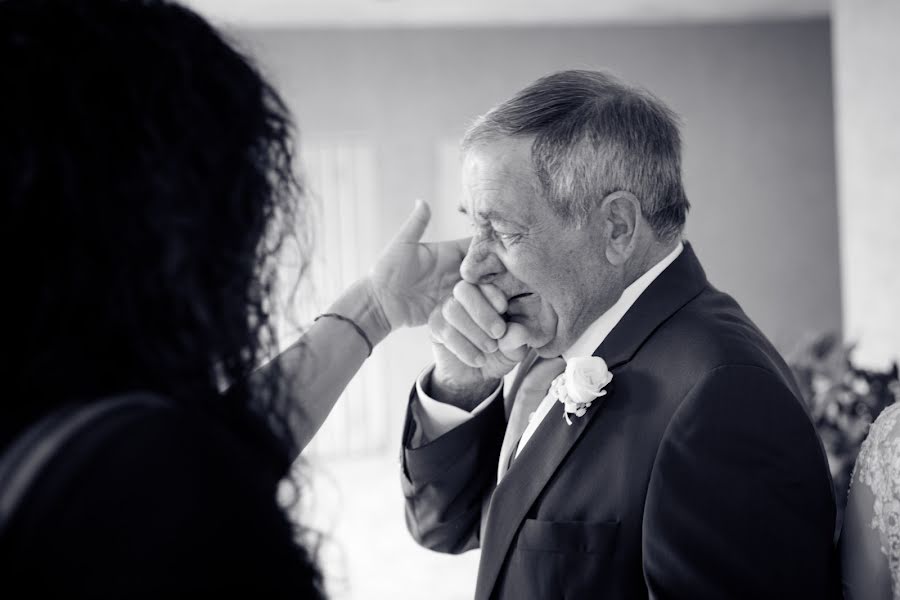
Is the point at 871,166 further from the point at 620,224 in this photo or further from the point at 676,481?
the point at 676,481

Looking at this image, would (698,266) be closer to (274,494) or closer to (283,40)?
(274,494)

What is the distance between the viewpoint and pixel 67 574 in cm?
56

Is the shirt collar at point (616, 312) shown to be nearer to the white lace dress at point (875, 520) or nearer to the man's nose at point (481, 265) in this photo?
the man's nose at point (481, 265)

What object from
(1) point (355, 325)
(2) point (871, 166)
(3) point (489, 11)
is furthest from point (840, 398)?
(3) point (489, 11)

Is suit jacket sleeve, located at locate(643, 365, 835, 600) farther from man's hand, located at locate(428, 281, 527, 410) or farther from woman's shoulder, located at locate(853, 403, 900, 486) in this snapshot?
man's hand, located at locate(428, 281, 527, 410)

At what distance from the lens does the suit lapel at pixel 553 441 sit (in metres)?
1.45

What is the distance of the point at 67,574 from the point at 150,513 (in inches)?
2.6

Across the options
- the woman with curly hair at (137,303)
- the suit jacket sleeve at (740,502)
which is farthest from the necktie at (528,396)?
the woman with curly hair at (137,303)

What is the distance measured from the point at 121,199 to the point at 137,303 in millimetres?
92

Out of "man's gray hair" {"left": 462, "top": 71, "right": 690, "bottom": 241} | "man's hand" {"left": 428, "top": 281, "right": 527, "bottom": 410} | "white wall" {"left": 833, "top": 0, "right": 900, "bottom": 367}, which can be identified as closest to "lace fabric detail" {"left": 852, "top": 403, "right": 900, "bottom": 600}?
"man's gray hair" {"left": 462, "top": 71, "right": 690, "bottom": 241}

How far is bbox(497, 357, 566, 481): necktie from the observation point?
1707 mm

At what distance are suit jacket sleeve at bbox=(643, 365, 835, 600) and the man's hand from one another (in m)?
0.46

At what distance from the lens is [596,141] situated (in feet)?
5.04

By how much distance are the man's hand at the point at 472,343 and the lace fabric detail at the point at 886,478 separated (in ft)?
2.15
